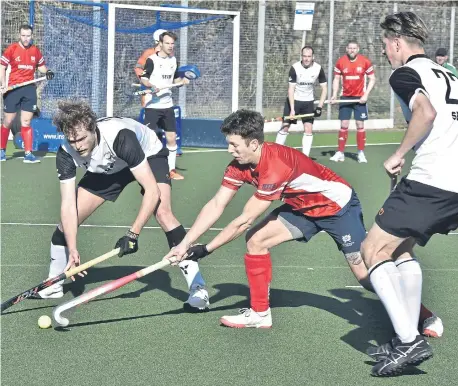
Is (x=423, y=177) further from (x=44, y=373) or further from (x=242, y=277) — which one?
(x=242, y=277)

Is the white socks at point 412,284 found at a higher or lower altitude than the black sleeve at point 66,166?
lower

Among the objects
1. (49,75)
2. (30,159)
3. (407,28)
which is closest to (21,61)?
(49,75)

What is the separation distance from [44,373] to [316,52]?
15293mm

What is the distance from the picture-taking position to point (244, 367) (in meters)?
4.80

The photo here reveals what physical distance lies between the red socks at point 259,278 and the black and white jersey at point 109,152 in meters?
0.90

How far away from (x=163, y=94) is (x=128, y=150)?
22.4 ft

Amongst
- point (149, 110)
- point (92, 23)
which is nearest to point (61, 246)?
point (149, 110)

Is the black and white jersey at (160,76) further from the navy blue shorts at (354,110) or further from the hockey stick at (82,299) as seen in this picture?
the hockey stick at (82,299)

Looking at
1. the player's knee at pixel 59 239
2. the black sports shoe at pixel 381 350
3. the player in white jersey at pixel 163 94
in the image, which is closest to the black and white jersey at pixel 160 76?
the player in white jersey at pixel 163 94

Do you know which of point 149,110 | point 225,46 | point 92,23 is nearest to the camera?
point 149,110

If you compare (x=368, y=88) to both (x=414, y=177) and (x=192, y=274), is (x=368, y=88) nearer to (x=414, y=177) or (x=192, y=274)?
(x=192, y=274)

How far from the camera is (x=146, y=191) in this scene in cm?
573

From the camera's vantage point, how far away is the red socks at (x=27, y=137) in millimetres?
13141

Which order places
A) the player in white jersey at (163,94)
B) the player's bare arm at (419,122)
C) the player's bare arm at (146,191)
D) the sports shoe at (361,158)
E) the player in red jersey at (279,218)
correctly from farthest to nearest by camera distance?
the sports shoe at (361,158) < the player in white jersey at (163,94) < the player's bare arm at (146,191) < the player in red jersey at (279,218) < the player's bare arm at (419,122)
